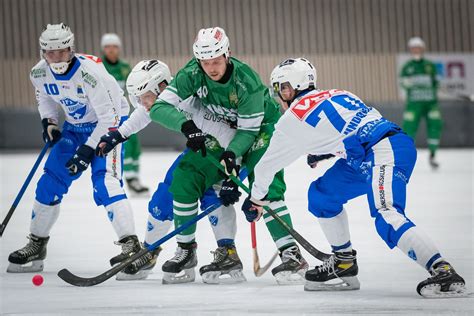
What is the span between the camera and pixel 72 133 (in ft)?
18.7

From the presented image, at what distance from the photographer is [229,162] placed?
4801 mm

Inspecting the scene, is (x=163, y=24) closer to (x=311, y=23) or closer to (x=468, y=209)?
(x=311, y=23)

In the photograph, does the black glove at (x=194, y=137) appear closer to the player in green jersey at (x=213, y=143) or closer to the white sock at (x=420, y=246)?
the player in green jersey at (x=213, y=143)

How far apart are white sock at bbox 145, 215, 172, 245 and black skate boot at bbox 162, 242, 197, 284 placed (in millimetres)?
135

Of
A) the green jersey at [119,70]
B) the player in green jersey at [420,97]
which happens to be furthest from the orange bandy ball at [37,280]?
the player in green jersey at [420,97]

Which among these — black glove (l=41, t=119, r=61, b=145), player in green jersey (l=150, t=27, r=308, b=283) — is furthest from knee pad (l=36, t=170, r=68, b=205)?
player in green jersey (l=150, t=27, r=308, b=283)

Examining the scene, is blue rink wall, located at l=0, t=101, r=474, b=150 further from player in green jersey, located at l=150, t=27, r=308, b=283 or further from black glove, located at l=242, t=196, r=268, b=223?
black glove, located at l=242, t=196, r=268, b=223

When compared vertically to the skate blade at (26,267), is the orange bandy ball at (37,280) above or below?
above

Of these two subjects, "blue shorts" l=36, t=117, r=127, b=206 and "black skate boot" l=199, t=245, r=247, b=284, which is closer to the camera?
"black skate boot" l=199, t=245, r=247, b=284

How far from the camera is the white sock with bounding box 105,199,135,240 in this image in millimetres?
5414

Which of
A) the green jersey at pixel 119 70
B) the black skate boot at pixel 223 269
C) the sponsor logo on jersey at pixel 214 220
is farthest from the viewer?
the green jersey at pixel 119 70

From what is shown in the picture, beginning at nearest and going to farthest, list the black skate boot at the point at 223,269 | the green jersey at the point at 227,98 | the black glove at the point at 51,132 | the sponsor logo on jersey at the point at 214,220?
1. the green jersey at the point at 227,98
2. the black skate boot at the point at 223,269
3. the sponsor logo on jersey at the point at 214,220
4. the black glove at the point at 51,132

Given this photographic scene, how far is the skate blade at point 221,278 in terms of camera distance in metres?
5.01

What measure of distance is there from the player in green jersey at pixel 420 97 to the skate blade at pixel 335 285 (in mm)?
7392
